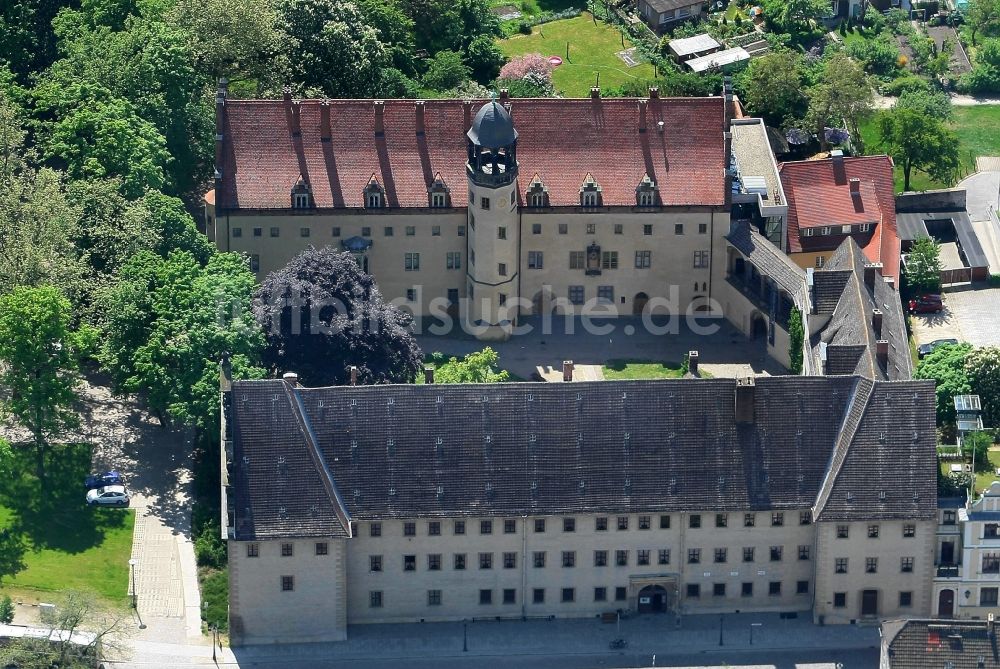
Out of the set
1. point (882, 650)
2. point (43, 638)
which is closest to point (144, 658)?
point (43, 638)

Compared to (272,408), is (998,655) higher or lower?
lower

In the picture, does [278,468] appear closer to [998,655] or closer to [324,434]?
[324,434]

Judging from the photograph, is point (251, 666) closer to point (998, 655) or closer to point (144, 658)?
point (144, 658)

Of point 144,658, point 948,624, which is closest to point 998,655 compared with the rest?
point 948,624

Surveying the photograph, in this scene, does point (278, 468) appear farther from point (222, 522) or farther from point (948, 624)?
point (948, 624)

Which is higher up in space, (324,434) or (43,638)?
(324,434)

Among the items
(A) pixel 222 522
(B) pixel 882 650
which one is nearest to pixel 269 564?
(A) pixel 222 522

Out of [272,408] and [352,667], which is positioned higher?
[272,408]
